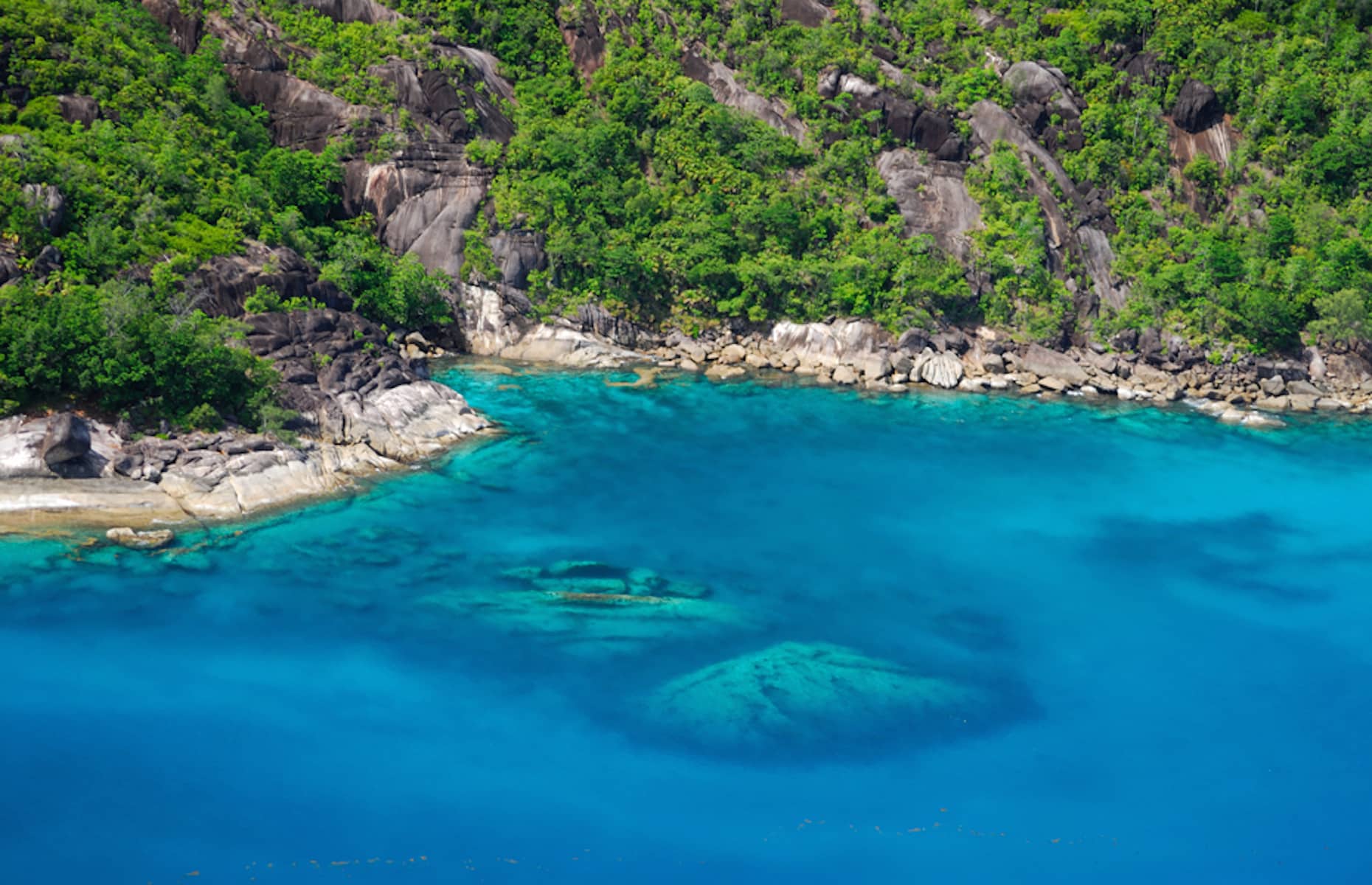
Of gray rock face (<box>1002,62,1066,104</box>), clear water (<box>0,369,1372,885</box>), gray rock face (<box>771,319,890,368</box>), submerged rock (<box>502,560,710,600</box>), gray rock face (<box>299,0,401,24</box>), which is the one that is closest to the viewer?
clear water (<box>0,369,1372,885</box>)

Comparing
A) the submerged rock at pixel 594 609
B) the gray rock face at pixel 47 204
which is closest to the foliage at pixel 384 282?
the gray rock face at pixel 47 204

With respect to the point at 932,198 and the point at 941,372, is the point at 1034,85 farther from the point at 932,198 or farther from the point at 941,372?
the point at 941,372

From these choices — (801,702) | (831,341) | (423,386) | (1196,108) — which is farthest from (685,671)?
(1196,108)

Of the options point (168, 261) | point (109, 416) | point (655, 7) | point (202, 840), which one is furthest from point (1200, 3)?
point (202, 840)

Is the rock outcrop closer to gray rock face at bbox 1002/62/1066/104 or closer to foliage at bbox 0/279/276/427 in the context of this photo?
foliage at bbox 0/279/276/427

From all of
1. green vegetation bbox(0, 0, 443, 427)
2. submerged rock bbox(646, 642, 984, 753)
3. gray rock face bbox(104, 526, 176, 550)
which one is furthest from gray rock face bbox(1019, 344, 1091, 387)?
gray rock face bbox(104, 526, 176, 550)

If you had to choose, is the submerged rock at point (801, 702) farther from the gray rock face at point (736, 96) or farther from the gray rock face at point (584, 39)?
the gray rock face at point (584, 39)
